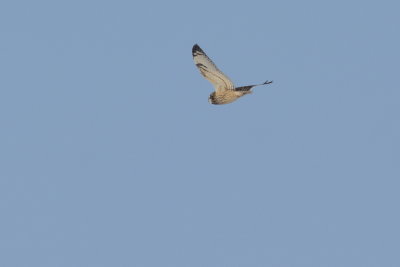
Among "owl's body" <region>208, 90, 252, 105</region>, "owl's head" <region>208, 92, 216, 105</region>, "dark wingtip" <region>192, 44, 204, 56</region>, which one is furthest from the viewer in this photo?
"dark wingtip" <region>192, 44, 204, 56</region>

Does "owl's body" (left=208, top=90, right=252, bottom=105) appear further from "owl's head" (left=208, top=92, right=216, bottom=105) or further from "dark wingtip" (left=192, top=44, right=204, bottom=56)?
"dark wingtip" (left=192, top=44, right=204, bottom=56)

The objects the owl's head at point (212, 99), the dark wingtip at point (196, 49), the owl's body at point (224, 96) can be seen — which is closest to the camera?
the owl's body at point (224, 96)

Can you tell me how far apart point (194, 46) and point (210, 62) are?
118 cm

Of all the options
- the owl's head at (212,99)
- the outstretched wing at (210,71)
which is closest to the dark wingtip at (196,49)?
the outstretched wing at (210,71)

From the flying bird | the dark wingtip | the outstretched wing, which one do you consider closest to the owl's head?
the flying bird

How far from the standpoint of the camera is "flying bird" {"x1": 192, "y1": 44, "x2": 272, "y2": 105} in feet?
92.4

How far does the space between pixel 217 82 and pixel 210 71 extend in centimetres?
51

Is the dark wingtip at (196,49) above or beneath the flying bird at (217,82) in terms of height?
above

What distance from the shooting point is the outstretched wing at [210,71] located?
2823 cm

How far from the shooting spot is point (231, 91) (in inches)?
1109

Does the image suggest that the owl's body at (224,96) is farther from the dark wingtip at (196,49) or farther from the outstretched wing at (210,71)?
the dark wingtip at (196,49)

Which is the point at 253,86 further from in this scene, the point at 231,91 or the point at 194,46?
the point at 194,46

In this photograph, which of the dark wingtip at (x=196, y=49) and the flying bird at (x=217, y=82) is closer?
the flying bird at (x=217, y=82)

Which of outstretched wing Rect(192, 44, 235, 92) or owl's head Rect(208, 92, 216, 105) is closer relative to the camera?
outstretched wing Rect(192, 44, 235, 92)
